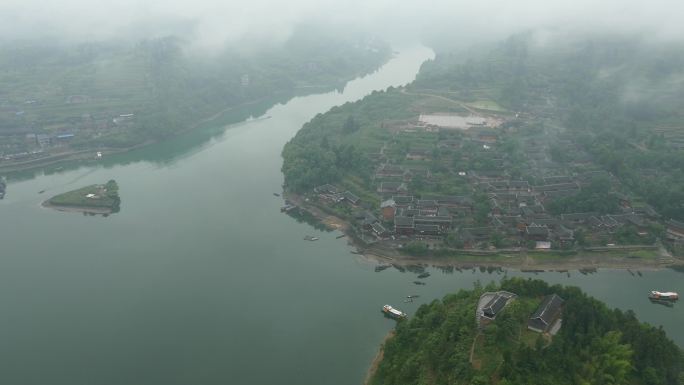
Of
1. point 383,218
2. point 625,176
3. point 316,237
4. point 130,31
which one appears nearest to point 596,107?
point 625,176

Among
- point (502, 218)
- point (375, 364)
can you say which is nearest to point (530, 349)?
point (375, 364)

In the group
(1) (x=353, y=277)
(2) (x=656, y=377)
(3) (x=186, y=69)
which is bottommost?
(1) (x=353, y=277)

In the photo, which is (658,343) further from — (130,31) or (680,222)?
(130,31)

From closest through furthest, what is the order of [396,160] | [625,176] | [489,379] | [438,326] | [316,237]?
[489,379] → [438,326] → [316,237] → [625,176] → [396,160]

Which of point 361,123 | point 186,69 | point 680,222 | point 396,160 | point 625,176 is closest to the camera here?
point 680,222

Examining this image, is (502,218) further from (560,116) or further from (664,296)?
(560,116)

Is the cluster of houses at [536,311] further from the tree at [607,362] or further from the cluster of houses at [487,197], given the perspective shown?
the cluster of houses at [487,197]

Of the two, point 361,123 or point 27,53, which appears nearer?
point 361,123

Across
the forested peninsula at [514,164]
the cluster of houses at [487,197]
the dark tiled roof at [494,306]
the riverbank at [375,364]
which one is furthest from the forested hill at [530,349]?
the cluster of houses at [487,197]
